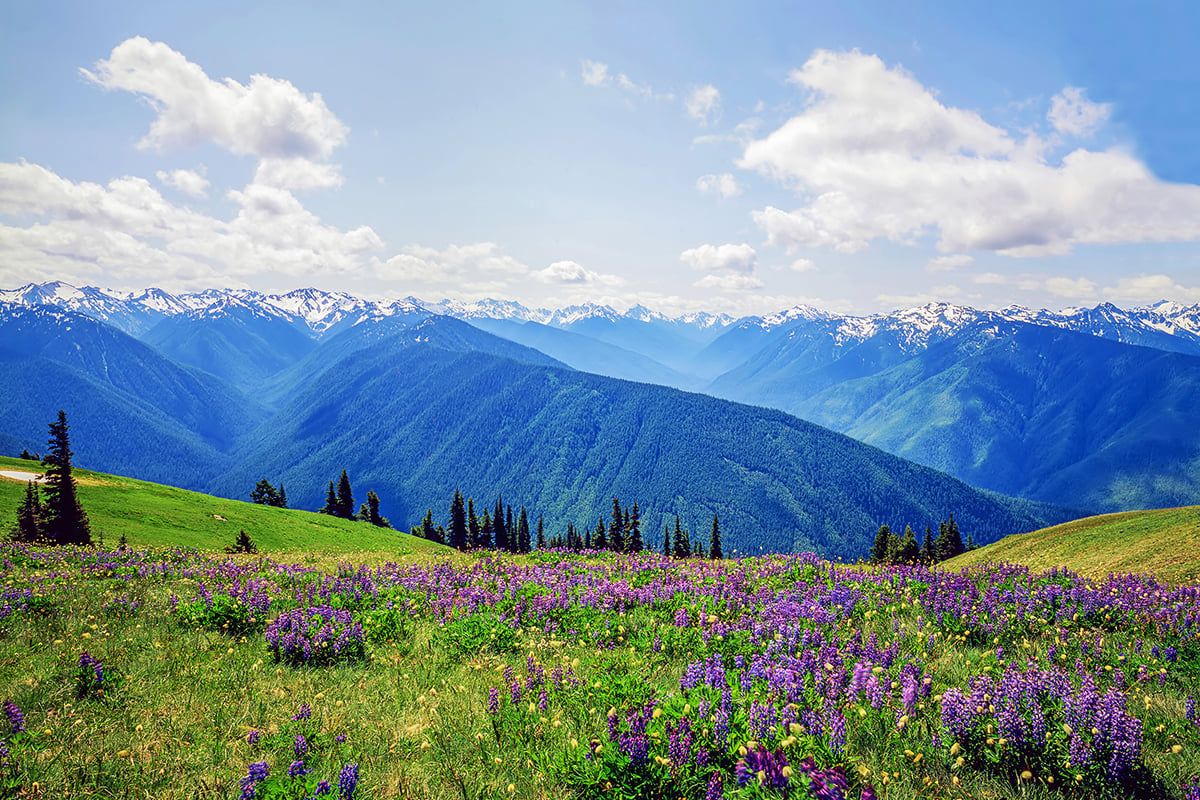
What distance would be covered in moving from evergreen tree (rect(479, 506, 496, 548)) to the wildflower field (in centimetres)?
8230

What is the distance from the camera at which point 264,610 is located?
1018 centimetres

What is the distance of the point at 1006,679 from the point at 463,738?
5.75 m

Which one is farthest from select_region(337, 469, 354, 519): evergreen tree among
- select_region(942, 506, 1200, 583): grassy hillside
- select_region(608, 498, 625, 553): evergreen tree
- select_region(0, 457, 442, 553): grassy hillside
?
select_region(942, 506, 1200, 583): grassy hillside

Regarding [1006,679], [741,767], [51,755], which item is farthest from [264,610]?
[1006,679]

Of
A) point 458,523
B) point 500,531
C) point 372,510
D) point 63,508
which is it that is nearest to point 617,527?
point 500,531

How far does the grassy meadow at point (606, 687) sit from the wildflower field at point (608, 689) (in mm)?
33

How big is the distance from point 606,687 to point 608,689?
75 mm

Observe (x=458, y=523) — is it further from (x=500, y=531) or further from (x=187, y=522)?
(x=187, y=522)

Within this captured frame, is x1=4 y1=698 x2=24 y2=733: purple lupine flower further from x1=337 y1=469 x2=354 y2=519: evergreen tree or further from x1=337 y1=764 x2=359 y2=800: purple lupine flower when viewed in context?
x1=337 y1=469 x2=354 y2=519: evergreen tree

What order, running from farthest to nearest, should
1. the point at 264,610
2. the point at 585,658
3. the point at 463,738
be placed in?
1. the point at 264,610
2. the point at 585,658
3. the point at 463,738

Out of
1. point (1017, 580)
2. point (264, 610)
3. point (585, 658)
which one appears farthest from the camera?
point (1017, 580)

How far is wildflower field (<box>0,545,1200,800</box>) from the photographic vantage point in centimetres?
457

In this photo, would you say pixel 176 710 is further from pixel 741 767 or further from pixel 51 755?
pixel 741 767

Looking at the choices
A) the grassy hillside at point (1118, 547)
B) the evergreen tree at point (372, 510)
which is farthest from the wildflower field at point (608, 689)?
the evergreen tree at point (372, 510)
